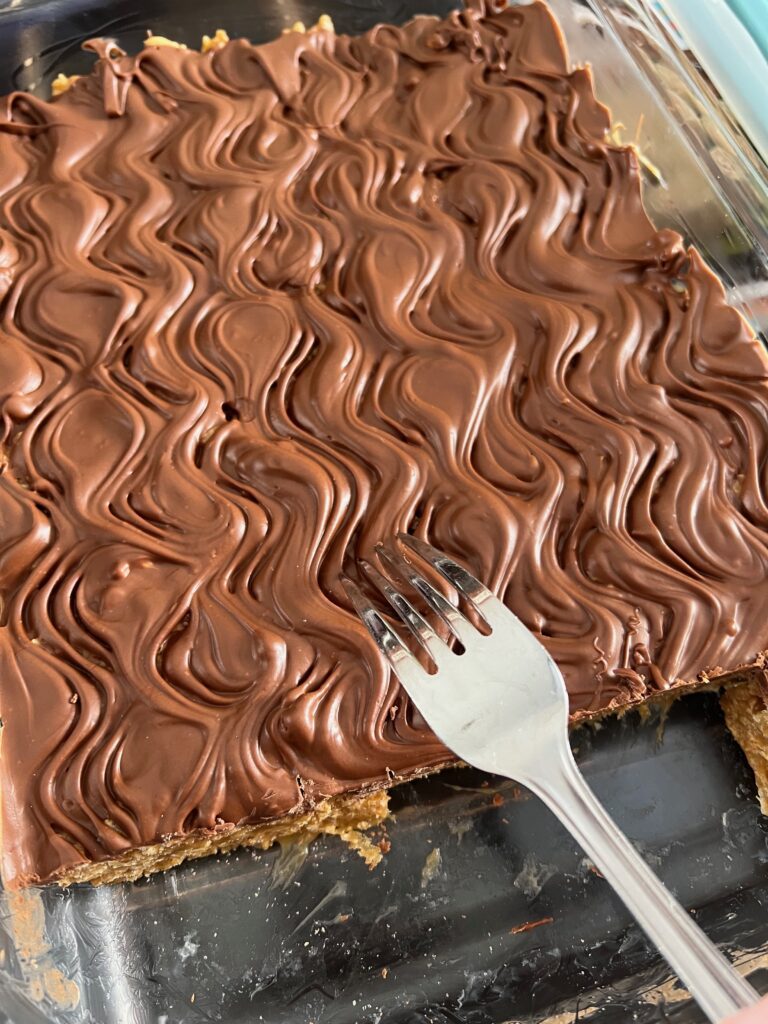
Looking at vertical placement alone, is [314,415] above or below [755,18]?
below

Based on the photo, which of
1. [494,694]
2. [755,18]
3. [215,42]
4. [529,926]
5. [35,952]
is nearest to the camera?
[494,694]

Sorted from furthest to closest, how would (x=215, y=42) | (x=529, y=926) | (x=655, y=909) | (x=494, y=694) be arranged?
(x=215, y=42)
(x=529, y=926)
(x=494, y=694)
(x=655, y=909)

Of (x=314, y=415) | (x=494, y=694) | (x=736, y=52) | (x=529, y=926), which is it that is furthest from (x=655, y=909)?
(x=736, y=52)

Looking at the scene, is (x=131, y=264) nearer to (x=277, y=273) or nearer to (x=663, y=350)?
(x=277, y=273)

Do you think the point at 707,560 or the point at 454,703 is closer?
the point at 454,703

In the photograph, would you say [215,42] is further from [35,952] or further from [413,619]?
[35,952]

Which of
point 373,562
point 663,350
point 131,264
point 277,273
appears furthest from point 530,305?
point 131,264
